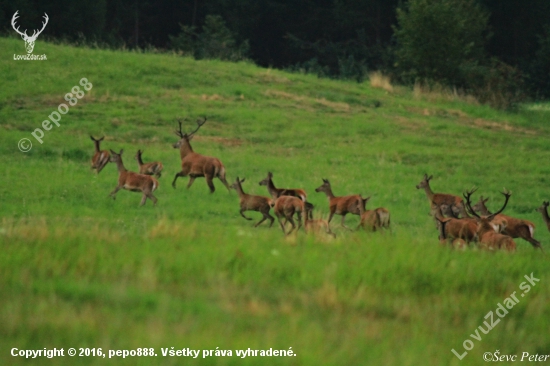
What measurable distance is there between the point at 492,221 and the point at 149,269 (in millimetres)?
5790

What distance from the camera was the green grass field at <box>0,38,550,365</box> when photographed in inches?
253

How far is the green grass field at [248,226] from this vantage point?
21.1 feet

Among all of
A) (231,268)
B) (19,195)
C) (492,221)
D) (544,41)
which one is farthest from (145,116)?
(544,41)

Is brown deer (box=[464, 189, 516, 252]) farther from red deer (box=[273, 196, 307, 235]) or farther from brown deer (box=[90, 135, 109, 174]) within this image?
brown deer (box=[90, 135, 109, 174])

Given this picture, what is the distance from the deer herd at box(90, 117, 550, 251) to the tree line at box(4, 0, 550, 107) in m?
26.1

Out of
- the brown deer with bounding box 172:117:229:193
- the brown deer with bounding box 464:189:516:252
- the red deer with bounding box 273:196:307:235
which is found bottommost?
the brown deer with bounding box 464:189:516:252

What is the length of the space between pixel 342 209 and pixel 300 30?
4381 cm

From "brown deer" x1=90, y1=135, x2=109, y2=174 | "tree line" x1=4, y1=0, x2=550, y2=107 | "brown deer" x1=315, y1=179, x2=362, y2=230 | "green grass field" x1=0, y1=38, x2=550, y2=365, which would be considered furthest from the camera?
"tree line" x1=4, y1=0, x2=550, y2=107

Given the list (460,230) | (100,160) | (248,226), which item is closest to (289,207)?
(248,226)

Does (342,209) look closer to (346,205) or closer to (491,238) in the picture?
(346,205)

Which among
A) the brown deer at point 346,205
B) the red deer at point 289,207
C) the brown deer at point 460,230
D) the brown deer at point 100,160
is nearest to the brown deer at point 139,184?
the brown deer at point 100,160

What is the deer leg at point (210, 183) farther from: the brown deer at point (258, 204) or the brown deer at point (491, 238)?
the brown deer at point (491, 238)

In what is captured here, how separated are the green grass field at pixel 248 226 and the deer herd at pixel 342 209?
383 mm

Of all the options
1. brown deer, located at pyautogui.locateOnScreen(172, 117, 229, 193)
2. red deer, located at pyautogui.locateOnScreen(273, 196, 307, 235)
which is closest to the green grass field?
brown deer, located at pyautogui.locateOnScreen(172, 117, 229, 193)
